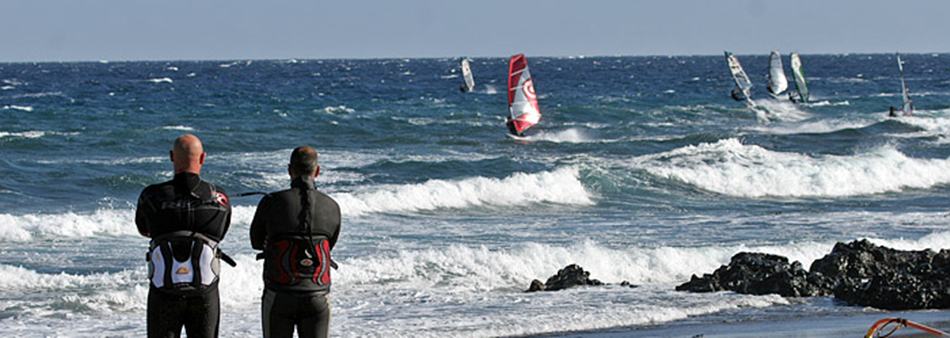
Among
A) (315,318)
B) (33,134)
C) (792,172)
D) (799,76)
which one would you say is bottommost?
(315,318)

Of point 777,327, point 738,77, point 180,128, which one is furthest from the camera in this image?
point 738,77

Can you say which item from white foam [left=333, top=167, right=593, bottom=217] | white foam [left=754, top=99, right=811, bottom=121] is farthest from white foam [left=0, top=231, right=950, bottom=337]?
white foam [left=754, top=99, right=811, bottom=121]

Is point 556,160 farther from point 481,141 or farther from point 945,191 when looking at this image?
point 945,191

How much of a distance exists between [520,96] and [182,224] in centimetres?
2998

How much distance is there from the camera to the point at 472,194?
26344 mm

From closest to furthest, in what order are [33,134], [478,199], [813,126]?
[478,199] → [33,134] → [813,126]

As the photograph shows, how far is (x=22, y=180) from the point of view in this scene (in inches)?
1048

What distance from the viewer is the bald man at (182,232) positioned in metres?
6.46

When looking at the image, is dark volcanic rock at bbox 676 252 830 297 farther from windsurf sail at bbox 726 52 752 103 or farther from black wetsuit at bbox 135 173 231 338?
windsurf sail at bbox 726 52 752 103

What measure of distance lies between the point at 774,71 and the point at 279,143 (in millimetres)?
24602

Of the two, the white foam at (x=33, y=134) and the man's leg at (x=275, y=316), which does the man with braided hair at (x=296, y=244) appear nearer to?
the man's leg at (x=275, y=316)

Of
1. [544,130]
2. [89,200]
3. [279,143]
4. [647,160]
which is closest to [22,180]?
[89,200]

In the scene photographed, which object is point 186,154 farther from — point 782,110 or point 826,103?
point 826,103

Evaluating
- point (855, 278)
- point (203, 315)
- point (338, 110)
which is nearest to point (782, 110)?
point (338, 110)
